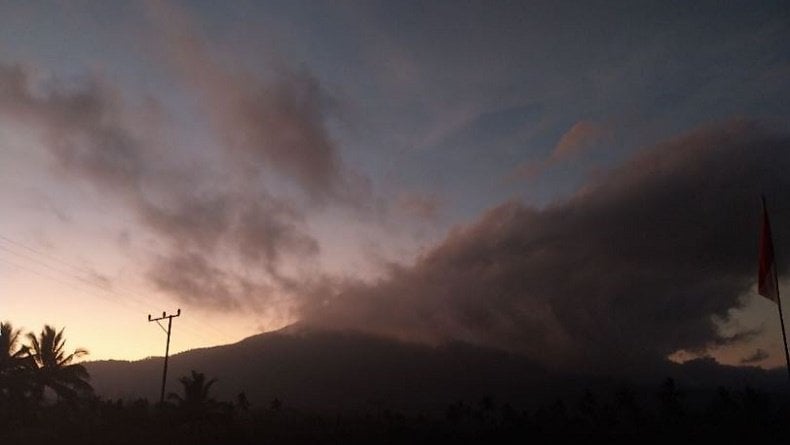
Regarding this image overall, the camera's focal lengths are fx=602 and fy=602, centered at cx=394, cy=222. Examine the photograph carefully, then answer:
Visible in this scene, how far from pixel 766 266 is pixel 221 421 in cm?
3533

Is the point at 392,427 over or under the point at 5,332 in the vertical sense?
under

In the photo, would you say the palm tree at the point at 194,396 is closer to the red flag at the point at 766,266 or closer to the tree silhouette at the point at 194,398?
the tree silhouette at the point at 194,398

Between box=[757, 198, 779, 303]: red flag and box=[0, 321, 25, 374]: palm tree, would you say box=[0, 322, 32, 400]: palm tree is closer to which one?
box=[0, 321, 25, 374]: palm tree

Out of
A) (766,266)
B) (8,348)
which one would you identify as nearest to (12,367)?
(8,348)

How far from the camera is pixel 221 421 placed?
41094 millimetres

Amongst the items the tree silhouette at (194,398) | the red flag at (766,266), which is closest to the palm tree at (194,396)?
the tree silhouette at (194,398)

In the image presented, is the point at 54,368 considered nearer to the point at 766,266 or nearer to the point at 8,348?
the point at 8,348

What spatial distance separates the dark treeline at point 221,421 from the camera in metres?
36.5

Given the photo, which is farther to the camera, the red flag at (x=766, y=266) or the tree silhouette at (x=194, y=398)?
the tree silhouette at (x=194, y=398)

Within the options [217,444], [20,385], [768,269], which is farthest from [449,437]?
[768,269]

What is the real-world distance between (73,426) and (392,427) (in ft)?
161

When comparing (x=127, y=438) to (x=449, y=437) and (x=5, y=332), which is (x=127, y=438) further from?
(x=449, y=437)

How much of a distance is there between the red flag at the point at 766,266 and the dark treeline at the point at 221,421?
33.7 meters

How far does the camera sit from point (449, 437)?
77.2 meters
